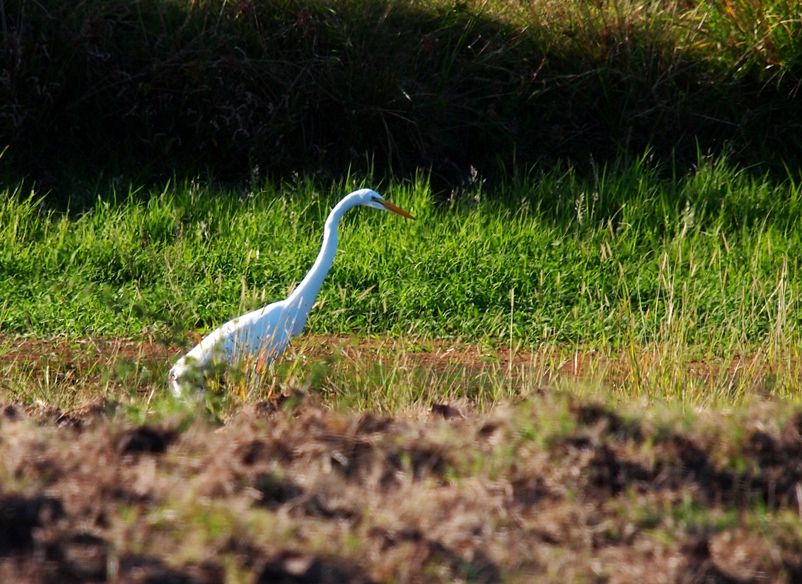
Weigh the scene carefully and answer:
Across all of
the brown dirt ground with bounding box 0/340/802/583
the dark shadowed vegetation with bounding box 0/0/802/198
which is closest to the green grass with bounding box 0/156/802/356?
the dark shadowed vegetation with bounding box 0/0/802/198

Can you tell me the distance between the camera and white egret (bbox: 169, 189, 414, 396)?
4.37 m

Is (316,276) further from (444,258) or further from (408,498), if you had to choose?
(408,498)

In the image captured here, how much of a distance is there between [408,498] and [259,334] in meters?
2.06

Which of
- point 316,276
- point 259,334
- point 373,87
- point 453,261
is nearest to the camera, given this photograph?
point 259,334

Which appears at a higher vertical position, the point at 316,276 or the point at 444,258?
the point at 316,276

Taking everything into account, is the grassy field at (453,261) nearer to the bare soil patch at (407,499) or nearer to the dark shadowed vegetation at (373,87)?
the dark shadowed vegetation at (373,87)

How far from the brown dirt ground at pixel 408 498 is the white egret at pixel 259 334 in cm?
65

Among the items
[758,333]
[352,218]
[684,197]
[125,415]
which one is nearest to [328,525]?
[125,415]

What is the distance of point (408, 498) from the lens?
9.88 feet

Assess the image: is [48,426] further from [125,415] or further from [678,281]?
[678,281]

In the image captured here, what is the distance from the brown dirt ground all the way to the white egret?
2.13 feet

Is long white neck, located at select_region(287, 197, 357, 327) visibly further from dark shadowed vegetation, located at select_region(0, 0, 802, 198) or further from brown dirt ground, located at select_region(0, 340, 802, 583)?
dark shadowed vegetation, located at select_region(0, 0, 802, 198)

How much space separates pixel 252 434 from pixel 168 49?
5.88 m

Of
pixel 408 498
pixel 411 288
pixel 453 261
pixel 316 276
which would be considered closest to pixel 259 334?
pixel 316 276
